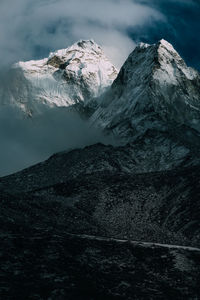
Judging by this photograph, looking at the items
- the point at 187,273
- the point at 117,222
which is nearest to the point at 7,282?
the point at 187,273

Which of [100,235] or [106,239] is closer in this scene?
[106,239]

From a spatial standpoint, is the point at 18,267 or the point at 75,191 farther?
the point at 75,191

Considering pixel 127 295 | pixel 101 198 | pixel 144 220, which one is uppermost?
pixel 101 198

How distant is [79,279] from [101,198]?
53.2 metres

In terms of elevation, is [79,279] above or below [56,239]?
below

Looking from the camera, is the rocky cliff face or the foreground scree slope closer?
the rocky cliff face

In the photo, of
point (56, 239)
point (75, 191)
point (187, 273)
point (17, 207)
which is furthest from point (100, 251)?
point (75, 191)

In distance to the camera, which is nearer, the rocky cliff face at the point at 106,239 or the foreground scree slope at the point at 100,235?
the rocky cliff face at the point at 106,239

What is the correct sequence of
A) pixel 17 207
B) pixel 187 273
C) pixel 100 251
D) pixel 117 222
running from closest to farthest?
pixel 187 273
pixel 100 251
pixel 17 207
pixel 117 222

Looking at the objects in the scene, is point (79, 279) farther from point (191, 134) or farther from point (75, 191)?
point (191, 134)

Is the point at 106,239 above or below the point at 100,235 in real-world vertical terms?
below

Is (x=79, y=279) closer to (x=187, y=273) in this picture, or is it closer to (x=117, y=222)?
(x=187, y=273)

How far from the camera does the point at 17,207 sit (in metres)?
64.3

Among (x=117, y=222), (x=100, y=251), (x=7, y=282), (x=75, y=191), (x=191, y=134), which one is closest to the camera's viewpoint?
(x=7, y=282)
